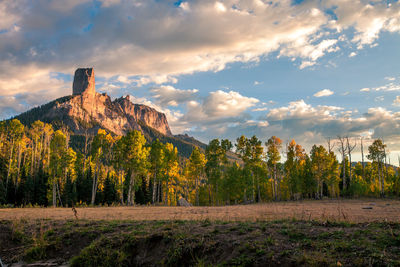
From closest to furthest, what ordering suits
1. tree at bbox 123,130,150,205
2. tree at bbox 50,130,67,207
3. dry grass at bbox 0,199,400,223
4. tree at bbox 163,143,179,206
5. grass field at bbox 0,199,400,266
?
grass field at bbox 0,199,400,266 < dry grass at bbox 0,199,400,223 < tree at bbox 50,130,67,207 < tree at bbox 123,130,150,205 < tree at bbox 163,143,179,206

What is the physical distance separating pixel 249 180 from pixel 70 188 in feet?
110

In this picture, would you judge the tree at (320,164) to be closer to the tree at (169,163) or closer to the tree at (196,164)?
the tree at (196,164)

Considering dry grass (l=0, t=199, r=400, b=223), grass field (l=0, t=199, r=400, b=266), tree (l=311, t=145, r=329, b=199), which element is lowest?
dry grass (l=0, t=199, r=400, b=223)

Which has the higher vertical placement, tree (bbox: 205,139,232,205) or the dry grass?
tree (bbox: 205,139,232,205)

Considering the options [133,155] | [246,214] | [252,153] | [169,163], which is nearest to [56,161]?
[133,155]

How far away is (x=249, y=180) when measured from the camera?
1996 inches

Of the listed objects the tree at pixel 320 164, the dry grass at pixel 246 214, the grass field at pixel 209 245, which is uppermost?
the tree at pixel 320 164

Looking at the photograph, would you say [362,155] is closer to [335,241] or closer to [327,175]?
[327,175]

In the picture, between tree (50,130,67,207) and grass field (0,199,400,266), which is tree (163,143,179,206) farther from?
grass field (0,199,400,266)

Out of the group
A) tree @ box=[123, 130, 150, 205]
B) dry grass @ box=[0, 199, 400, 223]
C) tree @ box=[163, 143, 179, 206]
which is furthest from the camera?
tree @ box=[163, 143, 179, 206]

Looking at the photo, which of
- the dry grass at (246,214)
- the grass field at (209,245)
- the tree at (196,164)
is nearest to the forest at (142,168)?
the tree at (196,164)

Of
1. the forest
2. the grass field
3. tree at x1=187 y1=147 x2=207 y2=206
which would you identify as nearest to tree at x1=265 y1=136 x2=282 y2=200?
the forest

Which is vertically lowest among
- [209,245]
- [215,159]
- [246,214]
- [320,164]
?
[246,214]

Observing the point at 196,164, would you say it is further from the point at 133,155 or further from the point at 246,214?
the point at 246,214
